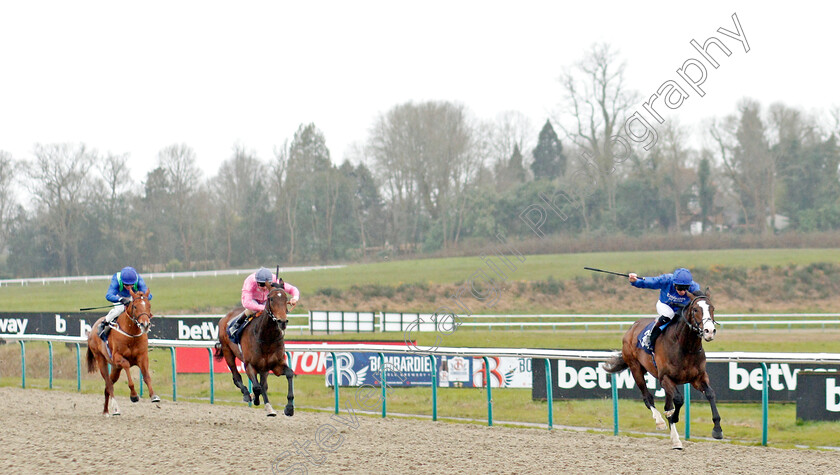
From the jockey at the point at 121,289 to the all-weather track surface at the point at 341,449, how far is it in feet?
4.46

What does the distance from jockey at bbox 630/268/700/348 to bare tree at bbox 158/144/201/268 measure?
145 feet

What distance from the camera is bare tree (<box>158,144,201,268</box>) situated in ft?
162

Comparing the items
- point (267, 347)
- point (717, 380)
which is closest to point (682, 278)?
point (267, 347)

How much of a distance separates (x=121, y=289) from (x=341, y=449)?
4.29 m

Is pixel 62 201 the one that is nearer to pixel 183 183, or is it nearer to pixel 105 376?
pixel 183 183

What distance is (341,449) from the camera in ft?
27.5

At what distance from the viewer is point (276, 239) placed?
49.6m

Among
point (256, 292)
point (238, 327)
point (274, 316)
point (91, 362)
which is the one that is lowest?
point (91, 362)

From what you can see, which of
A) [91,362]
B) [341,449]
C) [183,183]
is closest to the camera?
[341,449]

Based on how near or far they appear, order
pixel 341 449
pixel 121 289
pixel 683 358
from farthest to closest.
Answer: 1. pixel 121 289
2. pixel 341 449
3. pixel 683 358

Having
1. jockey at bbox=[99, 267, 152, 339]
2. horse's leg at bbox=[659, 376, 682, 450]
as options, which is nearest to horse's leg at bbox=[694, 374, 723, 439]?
horse's leg at bbox=[659, 376, 682, 450]

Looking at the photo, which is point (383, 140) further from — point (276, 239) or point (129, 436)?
point (129, 436)

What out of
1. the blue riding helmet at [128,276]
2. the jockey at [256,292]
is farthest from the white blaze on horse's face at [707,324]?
the blue riding helmet at [128,276]

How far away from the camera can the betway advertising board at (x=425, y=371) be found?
1496 centimetres
